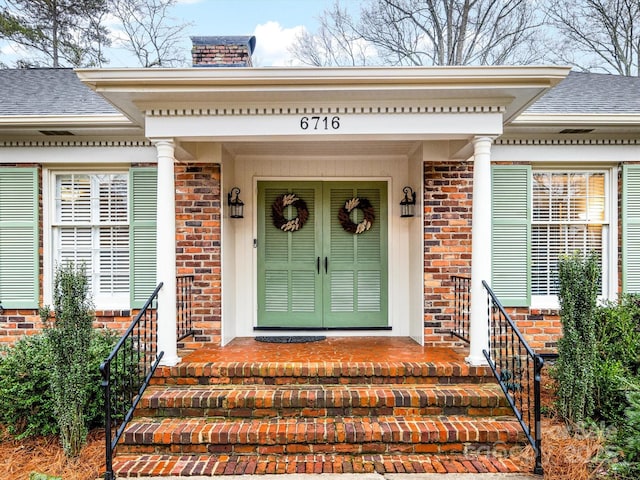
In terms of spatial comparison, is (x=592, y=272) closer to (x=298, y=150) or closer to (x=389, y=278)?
(x=389, y=278)

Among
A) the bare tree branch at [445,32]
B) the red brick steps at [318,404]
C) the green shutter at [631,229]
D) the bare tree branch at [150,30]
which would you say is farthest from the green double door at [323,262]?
the bare tree branch at [150,30]

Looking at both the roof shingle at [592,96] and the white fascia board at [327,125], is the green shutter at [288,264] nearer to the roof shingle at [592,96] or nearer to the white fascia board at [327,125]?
the white fascia board at [327,125]

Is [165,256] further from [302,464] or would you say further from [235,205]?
[302,464]

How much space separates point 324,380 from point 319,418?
0.39m

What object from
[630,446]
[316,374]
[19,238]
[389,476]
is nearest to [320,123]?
[316,374]

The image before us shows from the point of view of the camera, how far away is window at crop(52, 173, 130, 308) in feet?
16.8

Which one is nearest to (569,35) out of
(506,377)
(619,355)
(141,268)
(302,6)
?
(302,6)

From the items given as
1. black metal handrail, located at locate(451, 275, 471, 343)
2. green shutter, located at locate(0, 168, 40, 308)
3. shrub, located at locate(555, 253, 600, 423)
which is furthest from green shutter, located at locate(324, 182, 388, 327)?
green shutter, located at locate(0, 168, 40, 308)

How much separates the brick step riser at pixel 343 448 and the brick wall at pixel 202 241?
157 cm

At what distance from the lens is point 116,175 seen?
5.14m

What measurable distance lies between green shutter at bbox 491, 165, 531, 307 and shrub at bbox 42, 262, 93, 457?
4.18 meters

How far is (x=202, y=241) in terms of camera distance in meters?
4.86

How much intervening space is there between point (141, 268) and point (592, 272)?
4449mm

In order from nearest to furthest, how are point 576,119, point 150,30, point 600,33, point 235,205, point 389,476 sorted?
point 389,476, point 576,119, point 235,205, point 600,33, point 150,30
